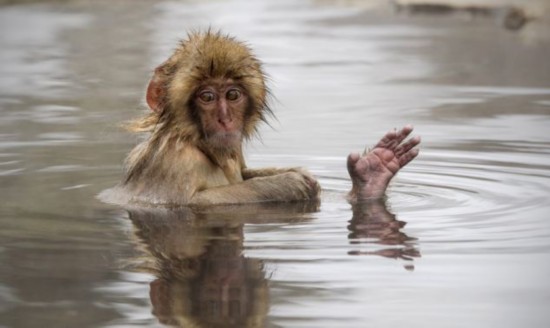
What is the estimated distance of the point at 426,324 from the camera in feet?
15.7

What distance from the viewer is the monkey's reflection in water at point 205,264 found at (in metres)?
4.97

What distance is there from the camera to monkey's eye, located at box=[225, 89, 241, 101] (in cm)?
743

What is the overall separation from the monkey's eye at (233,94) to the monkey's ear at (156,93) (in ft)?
1.06

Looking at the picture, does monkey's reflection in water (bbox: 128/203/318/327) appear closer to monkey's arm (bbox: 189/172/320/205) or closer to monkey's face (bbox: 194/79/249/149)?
monkey's arm (bbox: 189/172/320/205)

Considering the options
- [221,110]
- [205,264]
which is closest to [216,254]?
[205,264]

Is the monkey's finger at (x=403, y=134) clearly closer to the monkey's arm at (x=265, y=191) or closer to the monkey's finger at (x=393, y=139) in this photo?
the monkey's finger at (x=393, y=139)

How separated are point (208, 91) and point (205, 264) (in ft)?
5.40

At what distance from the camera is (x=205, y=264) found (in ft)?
19.4

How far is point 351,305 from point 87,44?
536 inches

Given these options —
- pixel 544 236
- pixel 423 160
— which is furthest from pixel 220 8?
pixel 544 236

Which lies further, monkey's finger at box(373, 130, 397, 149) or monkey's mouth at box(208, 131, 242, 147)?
A: monkey's finger at box(373, 130, 397, 149)

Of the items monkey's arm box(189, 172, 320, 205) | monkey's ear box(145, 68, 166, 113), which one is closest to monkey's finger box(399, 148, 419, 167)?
monkey's arm box(189, 172, 320, 205)

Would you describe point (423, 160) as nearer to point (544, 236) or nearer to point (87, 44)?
point (544, 236)

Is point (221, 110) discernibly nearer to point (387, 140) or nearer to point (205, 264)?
point (387, 140)
